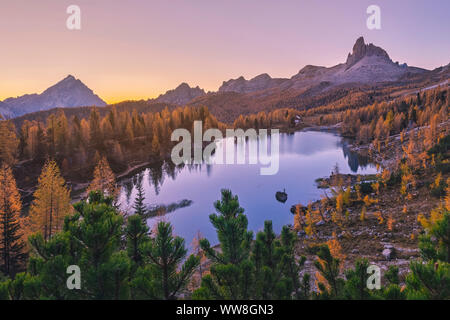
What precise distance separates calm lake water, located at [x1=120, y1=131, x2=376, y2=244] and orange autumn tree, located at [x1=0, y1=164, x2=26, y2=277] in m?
15.5

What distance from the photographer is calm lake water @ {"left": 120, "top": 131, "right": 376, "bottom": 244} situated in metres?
37.8

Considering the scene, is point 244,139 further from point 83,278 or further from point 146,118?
point 83,278

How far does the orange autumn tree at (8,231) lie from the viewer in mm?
20500

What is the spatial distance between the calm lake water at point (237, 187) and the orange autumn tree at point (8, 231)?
15.5 m

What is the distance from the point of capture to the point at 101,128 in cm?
7538

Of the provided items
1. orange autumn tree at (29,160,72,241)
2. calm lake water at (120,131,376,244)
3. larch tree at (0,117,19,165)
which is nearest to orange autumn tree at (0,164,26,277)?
orange autumn tree at (29,160,72,241)

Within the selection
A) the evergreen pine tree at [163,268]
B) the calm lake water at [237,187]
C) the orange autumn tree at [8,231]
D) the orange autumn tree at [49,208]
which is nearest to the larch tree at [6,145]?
the calm lake water at [237,187]

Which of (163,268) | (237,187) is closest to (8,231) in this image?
(163,268)

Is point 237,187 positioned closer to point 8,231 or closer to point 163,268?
point 8,231

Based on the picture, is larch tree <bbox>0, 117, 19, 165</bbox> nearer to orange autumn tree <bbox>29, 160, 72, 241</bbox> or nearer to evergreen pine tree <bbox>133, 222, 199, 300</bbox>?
orange autumn tree <bbox>29, 160, 72, 241</bbox>

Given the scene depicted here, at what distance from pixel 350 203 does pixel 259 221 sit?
15.6m

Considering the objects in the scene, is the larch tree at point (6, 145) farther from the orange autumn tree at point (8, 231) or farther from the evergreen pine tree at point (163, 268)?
the evergreen pine tree at point (163, 268)
